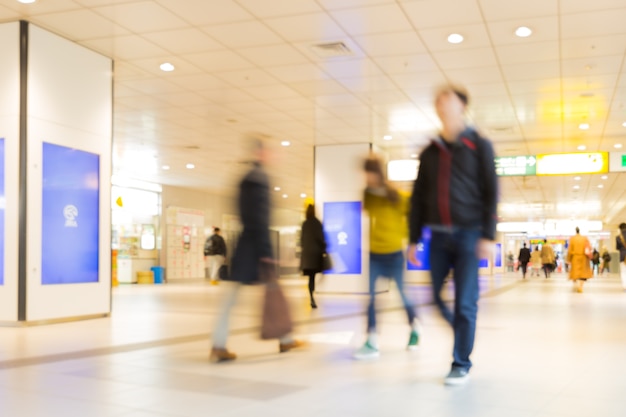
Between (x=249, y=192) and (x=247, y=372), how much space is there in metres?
1.30

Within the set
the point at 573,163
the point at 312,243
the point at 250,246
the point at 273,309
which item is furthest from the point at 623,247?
the point at 250,246

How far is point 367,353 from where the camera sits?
16.6ft

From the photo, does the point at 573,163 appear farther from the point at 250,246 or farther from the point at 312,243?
the point at 250,246

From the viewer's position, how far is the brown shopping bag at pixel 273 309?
16.3 ft

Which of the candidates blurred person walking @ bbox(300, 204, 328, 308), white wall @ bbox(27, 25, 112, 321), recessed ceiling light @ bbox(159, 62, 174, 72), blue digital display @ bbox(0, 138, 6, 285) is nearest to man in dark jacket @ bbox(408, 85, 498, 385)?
blurred person walking @ bbox(300, 204, 328, 308)

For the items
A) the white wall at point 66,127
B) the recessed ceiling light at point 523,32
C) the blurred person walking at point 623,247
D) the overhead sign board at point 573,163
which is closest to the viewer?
the white wall at point 66,127

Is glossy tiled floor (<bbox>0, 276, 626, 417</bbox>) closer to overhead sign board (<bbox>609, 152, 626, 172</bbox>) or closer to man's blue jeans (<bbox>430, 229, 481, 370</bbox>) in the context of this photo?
man's blue jeans (<bbox>430, 229, 481, 370</bbox>)

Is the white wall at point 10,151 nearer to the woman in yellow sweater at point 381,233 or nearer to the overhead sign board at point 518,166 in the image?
the woman in yellow sweater at point 381,233

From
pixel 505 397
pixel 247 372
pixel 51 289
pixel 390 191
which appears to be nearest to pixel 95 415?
pixel 247 372

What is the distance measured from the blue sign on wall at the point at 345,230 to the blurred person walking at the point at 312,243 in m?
6.59

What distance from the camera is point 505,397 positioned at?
11.8ft

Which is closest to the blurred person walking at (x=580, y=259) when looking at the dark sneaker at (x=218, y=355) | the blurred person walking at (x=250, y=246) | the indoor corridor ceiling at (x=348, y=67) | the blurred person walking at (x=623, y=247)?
the blurred person walking at (x=623, y=247)

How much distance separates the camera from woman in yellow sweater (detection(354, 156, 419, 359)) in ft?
Result: 16.9

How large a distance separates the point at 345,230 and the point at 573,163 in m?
5.54
